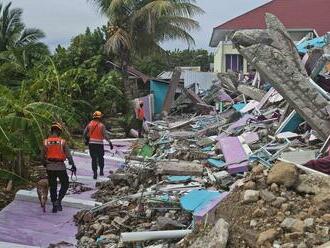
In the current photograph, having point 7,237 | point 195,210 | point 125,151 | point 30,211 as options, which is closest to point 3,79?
point 125,151

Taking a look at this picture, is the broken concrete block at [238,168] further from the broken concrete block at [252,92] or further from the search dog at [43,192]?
the broken concrete block at [252,92]

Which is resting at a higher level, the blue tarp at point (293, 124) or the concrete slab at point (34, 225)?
the blue tarp at point (293, 124)

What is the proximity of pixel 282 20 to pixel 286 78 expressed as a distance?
21242 mm

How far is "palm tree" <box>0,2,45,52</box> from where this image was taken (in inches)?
906

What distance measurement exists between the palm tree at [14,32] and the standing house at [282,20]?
11.0 meters


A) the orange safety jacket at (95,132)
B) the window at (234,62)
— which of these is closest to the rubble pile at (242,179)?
the orange safety jacket at (95,132)

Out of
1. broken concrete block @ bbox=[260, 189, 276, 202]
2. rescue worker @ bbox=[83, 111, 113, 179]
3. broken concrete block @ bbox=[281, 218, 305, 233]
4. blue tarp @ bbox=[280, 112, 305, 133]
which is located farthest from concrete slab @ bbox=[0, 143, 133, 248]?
blue tarp @ bbox=[280, 112, 305, 133]

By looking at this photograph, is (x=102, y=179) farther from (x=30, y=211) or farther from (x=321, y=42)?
(x=321, y=42)

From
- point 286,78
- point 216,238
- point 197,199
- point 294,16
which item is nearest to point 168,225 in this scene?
point 197,199

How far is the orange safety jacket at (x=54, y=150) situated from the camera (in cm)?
798

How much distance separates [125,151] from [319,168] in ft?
28.0

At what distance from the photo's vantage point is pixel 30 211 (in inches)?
324

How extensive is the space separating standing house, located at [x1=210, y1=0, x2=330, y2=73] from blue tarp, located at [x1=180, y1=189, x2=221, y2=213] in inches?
855

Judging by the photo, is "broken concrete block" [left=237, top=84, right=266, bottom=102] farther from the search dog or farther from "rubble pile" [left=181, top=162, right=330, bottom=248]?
"rubble pile" [left=181, top=162, right=330, bottom=248]
